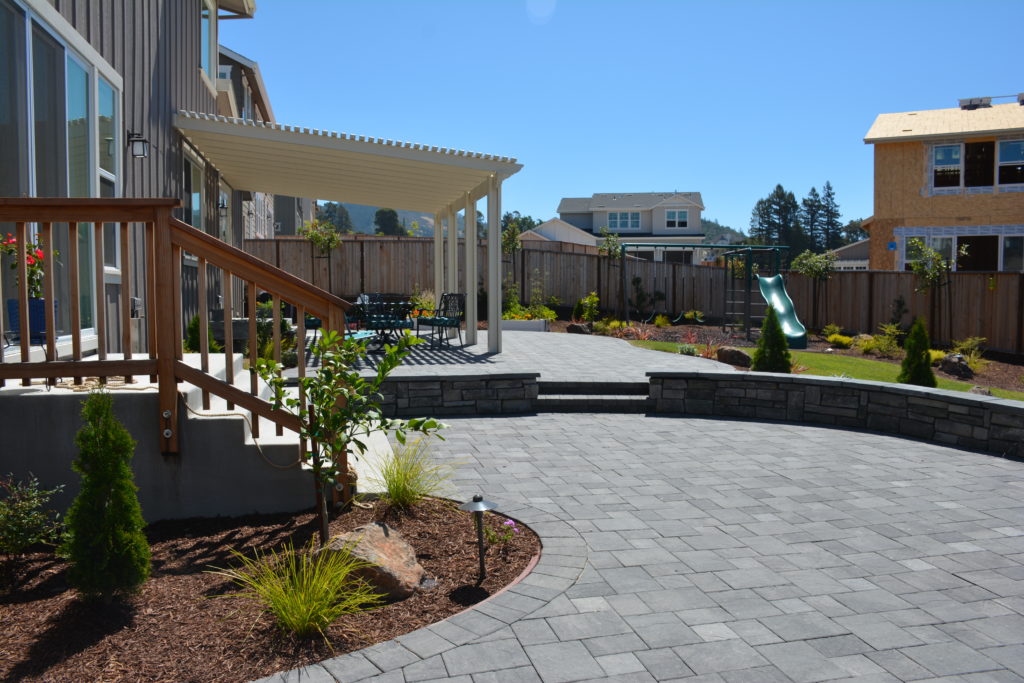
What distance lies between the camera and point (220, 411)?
448 cm

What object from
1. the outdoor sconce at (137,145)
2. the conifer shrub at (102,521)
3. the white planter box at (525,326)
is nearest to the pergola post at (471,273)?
the white planter box at (525,326)

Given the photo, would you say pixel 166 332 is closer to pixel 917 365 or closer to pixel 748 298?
pixel 917 365

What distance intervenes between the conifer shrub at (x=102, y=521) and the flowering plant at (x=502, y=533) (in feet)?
5.64

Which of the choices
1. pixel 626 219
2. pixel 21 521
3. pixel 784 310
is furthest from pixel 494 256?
pixel 626 219

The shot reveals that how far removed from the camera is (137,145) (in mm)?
7148

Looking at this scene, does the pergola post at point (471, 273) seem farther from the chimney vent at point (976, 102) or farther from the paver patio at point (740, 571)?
the chimney vent at point (976, 102)

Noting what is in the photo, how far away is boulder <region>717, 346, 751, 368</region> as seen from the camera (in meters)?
11.6

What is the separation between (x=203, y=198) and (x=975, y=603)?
10792mm

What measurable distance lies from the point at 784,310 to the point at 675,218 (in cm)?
2874

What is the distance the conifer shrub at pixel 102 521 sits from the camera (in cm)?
295

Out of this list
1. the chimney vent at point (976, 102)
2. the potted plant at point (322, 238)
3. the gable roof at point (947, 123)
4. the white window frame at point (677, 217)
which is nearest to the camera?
the potted plant at point (322, 238)

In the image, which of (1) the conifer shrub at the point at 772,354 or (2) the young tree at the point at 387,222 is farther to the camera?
(2) the young tree at the point at 387,222

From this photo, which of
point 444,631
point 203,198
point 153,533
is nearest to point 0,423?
point 153,533

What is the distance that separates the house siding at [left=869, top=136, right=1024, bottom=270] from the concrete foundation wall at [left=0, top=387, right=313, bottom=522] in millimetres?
21972
